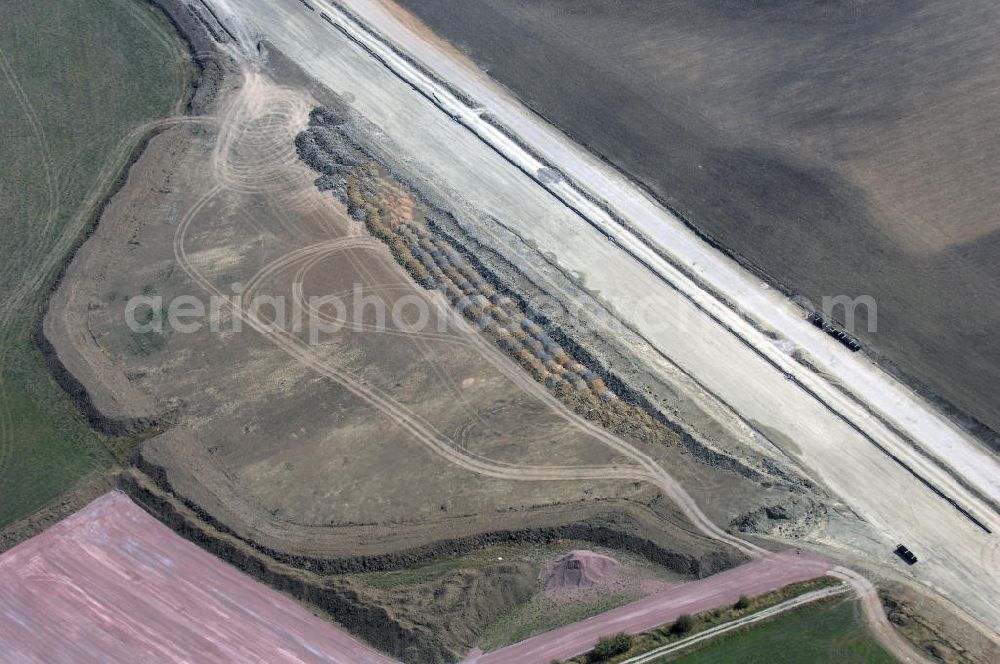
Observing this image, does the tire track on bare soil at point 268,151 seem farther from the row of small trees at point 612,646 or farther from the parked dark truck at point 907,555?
the parked dark truck at point 907,555

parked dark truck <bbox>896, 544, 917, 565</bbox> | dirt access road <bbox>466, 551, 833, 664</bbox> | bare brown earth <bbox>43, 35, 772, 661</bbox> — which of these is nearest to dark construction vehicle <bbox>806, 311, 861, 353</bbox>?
bare brown earth <bbox>43, 35, 772, 661</bbox>

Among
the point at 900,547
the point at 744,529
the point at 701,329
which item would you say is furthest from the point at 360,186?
the point at 900,547

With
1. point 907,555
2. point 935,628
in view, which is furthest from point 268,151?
point 935,628

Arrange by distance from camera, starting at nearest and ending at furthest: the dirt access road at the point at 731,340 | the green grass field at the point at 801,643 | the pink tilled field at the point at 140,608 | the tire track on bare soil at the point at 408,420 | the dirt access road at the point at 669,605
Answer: the pink tilled field at the point at 140,608 → the green grass field at the point at 801,643 → the dirt access road at the point at 669,605 → the dirt access road at the point at 731,340 → the tire track on bare soil at the point at 408,420

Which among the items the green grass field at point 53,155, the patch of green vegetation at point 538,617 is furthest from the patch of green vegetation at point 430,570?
the green grass field at point 53,155

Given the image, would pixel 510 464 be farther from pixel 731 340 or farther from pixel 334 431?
pixel 731 340

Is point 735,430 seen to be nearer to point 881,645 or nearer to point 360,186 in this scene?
point 881,645
